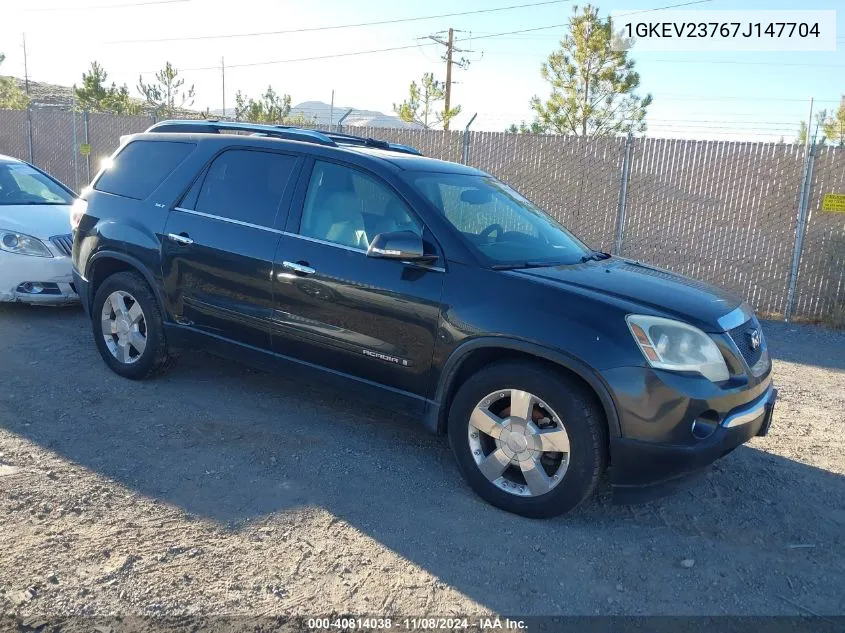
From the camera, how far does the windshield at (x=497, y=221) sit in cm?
407

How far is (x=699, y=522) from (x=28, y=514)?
3.38m

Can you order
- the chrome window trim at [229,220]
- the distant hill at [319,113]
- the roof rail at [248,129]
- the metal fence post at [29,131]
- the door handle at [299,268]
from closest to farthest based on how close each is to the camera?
the door handle at [299,268]
the chrome window trim at [229,220]
the roof rail at [248,129]
the metal fence post at [29,131]
the distant hill at [319,113]

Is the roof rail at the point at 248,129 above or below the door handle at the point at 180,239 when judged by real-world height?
above

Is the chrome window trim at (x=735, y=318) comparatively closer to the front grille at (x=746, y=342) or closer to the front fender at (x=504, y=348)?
the front grille at (x=746, y=342)

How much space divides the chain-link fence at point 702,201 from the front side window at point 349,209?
691cm

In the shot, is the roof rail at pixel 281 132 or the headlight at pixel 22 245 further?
the headlight at pixel 22 245

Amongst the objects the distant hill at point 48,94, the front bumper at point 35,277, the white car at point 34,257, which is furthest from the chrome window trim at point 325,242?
the distant hill at point 48,94

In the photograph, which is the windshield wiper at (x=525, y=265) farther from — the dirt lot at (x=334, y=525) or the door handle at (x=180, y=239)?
the door handle at (x=180, y=239)

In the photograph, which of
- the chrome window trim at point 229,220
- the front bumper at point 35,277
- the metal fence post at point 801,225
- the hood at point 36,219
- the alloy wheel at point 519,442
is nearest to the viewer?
the alloy wheel at point 519,442

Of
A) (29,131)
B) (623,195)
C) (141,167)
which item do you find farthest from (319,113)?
(141,167)

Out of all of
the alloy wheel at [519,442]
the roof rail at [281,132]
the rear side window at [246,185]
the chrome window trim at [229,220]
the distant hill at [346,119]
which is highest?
the distant hill at [346,119]

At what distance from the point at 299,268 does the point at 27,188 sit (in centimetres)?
542

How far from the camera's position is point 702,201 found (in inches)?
392

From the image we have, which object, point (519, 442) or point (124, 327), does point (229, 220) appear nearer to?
point (124, 327)
